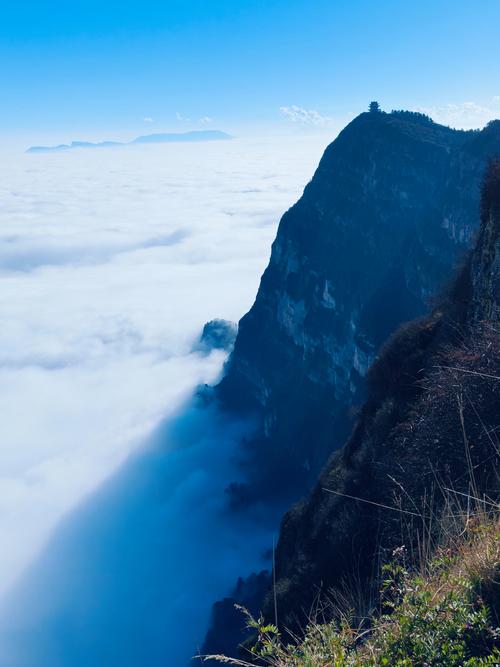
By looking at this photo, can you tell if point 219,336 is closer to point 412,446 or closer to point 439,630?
point 412,446

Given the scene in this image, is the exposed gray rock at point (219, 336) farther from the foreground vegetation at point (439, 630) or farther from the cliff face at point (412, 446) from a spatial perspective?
the foreground vegetation at point (439, 630)

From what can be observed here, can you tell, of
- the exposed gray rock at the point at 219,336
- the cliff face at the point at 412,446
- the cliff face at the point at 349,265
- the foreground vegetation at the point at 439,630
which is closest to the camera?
the foreground vegetation at the point at 439,630

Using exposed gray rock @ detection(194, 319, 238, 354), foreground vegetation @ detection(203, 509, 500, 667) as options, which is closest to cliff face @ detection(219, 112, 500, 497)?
exposed gray rock @ detection(194, 319, 238, 354)

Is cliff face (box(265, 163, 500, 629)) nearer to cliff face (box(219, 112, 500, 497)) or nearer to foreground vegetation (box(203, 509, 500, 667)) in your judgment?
foreground vegetation (box(203, 509, 500, 667))

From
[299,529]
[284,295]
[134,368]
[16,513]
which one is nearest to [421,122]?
[284,295]

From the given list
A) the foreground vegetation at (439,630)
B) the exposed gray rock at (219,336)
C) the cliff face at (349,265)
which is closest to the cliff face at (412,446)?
the foreground vegetation at (439,630)

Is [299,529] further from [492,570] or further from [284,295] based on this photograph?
[284,295]
